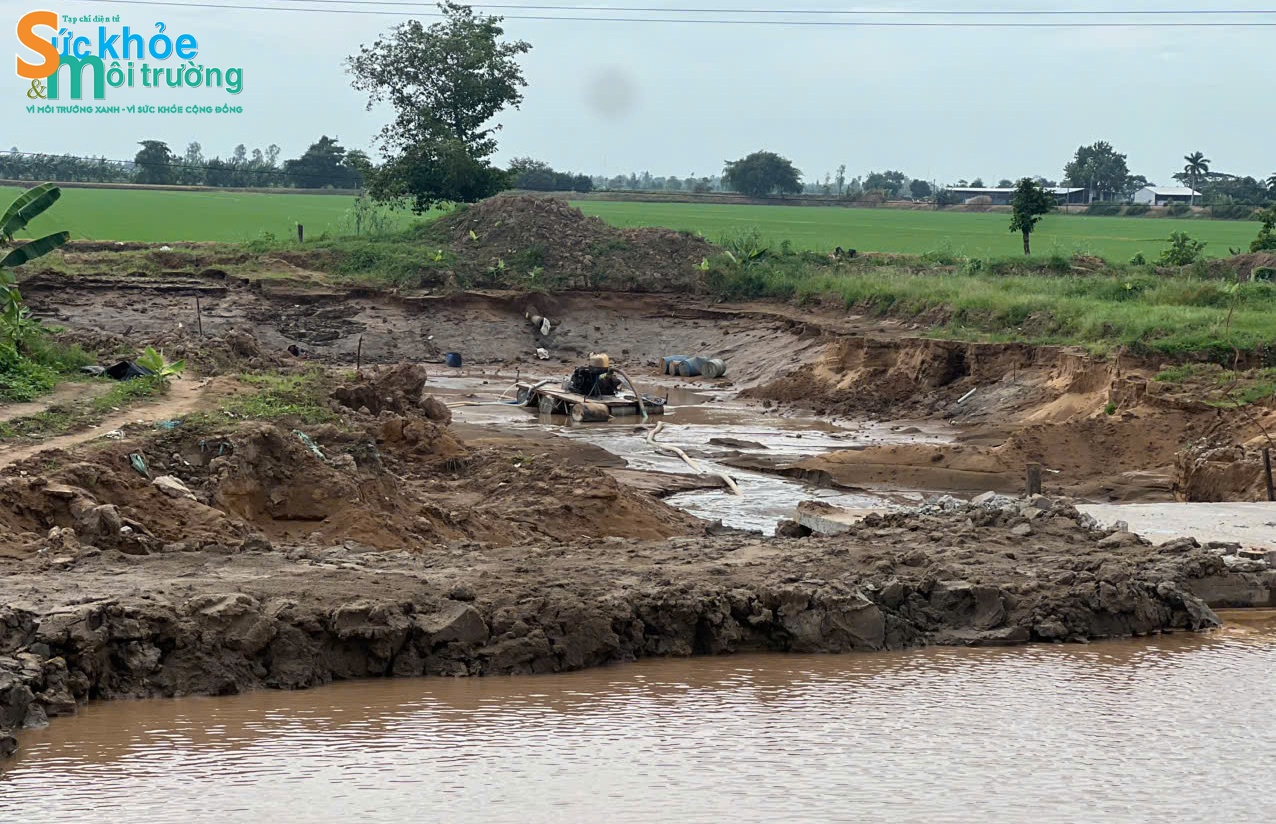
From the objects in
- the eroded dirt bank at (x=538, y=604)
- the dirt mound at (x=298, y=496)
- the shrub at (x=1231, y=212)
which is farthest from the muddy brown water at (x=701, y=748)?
the shrub at (x=1231, y=212)

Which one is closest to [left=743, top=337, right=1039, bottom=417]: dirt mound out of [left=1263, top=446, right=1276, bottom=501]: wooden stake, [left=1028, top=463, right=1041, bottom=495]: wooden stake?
[left=1263, top=446, right=1276, bottom=501]: wooden stake

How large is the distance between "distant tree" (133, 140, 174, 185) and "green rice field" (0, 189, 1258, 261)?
209 inches

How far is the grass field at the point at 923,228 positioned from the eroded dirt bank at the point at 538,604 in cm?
2831

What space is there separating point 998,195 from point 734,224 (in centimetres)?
4293

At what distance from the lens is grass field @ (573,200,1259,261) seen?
169ft

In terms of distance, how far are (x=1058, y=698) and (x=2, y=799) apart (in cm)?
653

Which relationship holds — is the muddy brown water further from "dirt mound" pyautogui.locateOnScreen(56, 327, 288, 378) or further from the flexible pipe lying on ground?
"dirt mound" pyautogui.locateOnScreen(56, 327, 288, 378)

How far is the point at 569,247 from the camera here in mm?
39156

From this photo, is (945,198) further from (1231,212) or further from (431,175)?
(431,175)

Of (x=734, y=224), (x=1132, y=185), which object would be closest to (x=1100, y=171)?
(x=1132, y=185)

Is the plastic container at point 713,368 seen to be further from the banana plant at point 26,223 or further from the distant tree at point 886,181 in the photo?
the distant tree at point 886,181

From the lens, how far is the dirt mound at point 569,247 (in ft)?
125

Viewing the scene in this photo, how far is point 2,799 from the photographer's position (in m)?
7.54

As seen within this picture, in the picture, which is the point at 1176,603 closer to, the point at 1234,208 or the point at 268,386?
the point at 268,386
